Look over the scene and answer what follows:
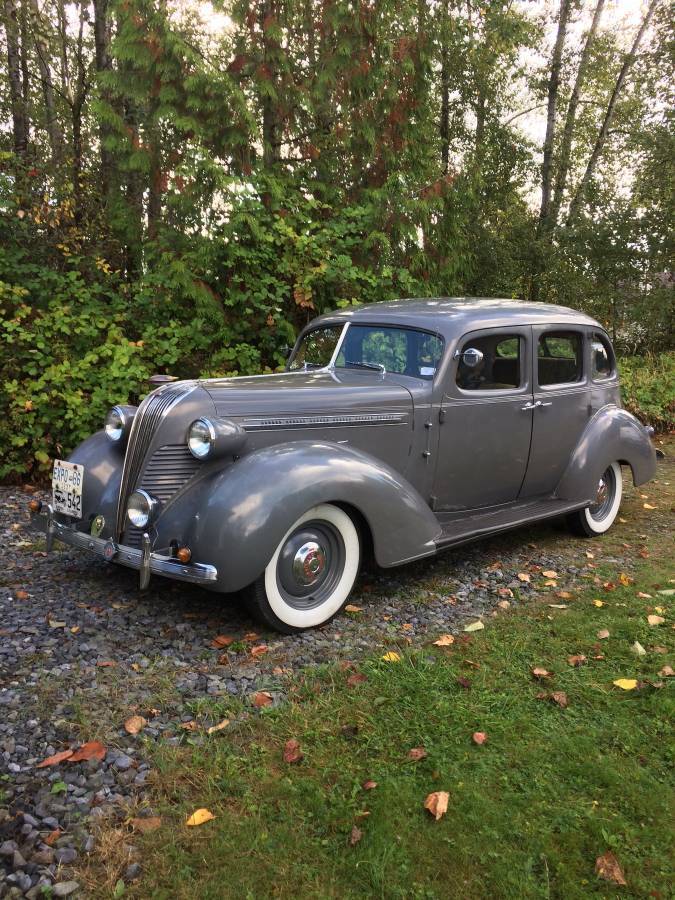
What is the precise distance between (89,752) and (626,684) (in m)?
2.37

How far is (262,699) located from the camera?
2.98 meters

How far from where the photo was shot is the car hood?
146 inches

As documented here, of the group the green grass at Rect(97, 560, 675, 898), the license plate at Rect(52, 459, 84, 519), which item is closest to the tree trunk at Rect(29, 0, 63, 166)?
the license plate at Rect(52, 459, 84, 519)

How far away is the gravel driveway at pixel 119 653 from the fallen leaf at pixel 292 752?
0.37m

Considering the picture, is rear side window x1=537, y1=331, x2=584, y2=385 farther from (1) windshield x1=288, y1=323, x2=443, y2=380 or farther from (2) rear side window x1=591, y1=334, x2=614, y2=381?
(1) windshield x1=288, y1=323, x2=443, y2=380

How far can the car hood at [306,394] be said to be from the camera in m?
3.71

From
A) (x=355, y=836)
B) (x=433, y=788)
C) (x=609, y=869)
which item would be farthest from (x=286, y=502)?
(x=609, y=869)

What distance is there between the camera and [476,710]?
115 inches

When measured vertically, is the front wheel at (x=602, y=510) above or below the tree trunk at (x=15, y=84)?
below

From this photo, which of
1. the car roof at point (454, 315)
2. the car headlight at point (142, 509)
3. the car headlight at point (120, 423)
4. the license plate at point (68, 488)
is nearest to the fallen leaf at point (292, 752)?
the car headlight at point (142, 509)

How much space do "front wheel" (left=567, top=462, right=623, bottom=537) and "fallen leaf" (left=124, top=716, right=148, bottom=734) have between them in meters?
3.89

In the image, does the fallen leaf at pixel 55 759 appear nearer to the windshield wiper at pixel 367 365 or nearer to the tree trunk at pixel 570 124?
the windshield wiper at pixel 367 365

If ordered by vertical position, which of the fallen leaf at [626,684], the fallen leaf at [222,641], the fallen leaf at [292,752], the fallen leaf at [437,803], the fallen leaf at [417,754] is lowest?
the fallen leaf at [437,803]

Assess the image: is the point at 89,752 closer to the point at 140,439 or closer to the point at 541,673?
the point at 140,439
